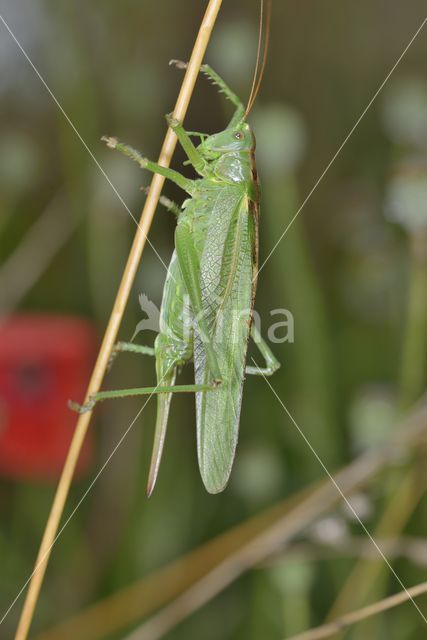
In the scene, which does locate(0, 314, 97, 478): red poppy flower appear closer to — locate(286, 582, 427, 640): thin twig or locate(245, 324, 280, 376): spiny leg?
locate(245, 324, 280, 376): spiny leg

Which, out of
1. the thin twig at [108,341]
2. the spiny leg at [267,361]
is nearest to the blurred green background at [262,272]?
the spiny leg at [267,361]

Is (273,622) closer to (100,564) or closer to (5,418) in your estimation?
(100,564)

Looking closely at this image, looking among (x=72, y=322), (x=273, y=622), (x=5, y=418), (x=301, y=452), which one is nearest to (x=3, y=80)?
(x=72, y=322)

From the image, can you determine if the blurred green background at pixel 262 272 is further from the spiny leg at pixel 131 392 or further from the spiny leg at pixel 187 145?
the spiny leg at pixel 187 145

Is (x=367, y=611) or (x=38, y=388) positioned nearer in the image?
(x=367, y=611)

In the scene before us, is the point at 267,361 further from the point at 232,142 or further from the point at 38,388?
the point at 38,388

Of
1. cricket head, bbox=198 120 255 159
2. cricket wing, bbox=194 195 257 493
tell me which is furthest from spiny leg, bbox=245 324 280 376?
cricket head, bbox=198 120 255 159

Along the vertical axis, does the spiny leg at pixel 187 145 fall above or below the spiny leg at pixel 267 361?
above

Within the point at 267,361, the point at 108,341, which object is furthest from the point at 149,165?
the point at 267,361
